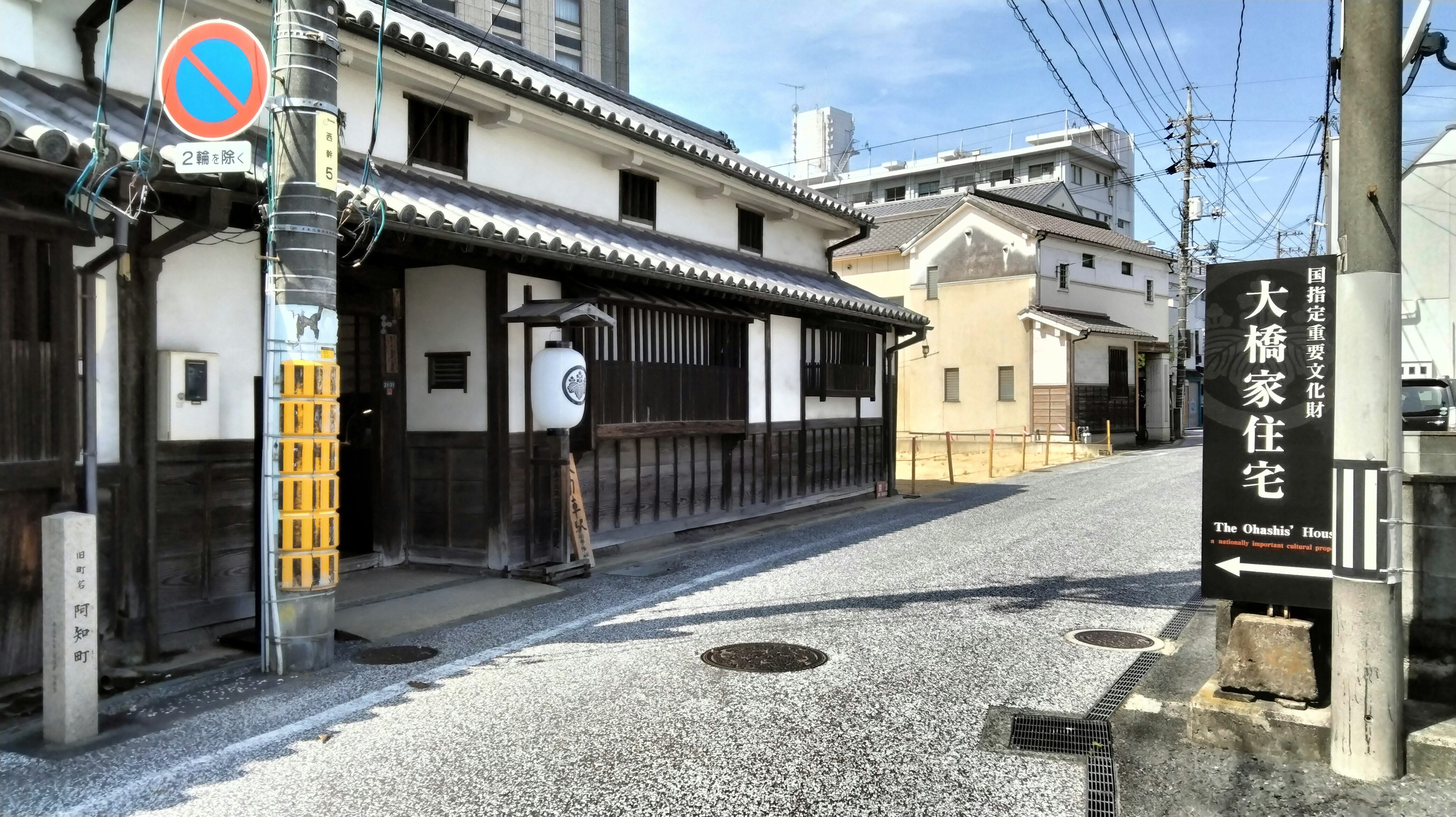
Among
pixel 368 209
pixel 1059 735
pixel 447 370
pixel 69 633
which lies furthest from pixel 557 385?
pixel 1059 735

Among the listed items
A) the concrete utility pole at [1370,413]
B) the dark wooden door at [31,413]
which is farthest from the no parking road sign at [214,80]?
the concrete utility pole at [1370,413]

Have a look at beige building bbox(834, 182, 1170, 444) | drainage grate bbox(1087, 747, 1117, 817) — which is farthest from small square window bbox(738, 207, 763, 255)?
beige building bbox(834, 182, 1170, 444)

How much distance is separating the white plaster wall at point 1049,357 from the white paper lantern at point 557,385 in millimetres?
26594

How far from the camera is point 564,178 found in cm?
1195

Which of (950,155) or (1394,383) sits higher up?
(950,155)

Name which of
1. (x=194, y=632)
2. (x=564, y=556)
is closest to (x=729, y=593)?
(x=564, y=556)

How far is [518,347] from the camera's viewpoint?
33.2 ft

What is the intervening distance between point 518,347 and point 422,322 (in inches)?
47.4

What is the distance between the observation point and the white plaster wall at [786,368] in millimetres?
14922

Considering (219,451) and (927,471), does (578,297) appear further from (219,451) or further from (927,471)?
(927,471)

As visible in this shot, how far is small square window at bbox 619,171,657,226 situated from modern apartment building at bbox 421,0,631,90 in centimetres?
3162

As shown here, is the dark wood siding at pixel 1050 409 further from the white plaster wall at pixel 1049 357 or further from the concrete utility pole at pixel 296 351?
the concrete utility pole at pixel 296 351

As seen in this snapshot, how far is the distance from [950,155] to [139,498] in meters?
62.0

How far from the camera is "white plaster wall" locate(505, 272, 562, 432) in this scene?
32.8 feet
